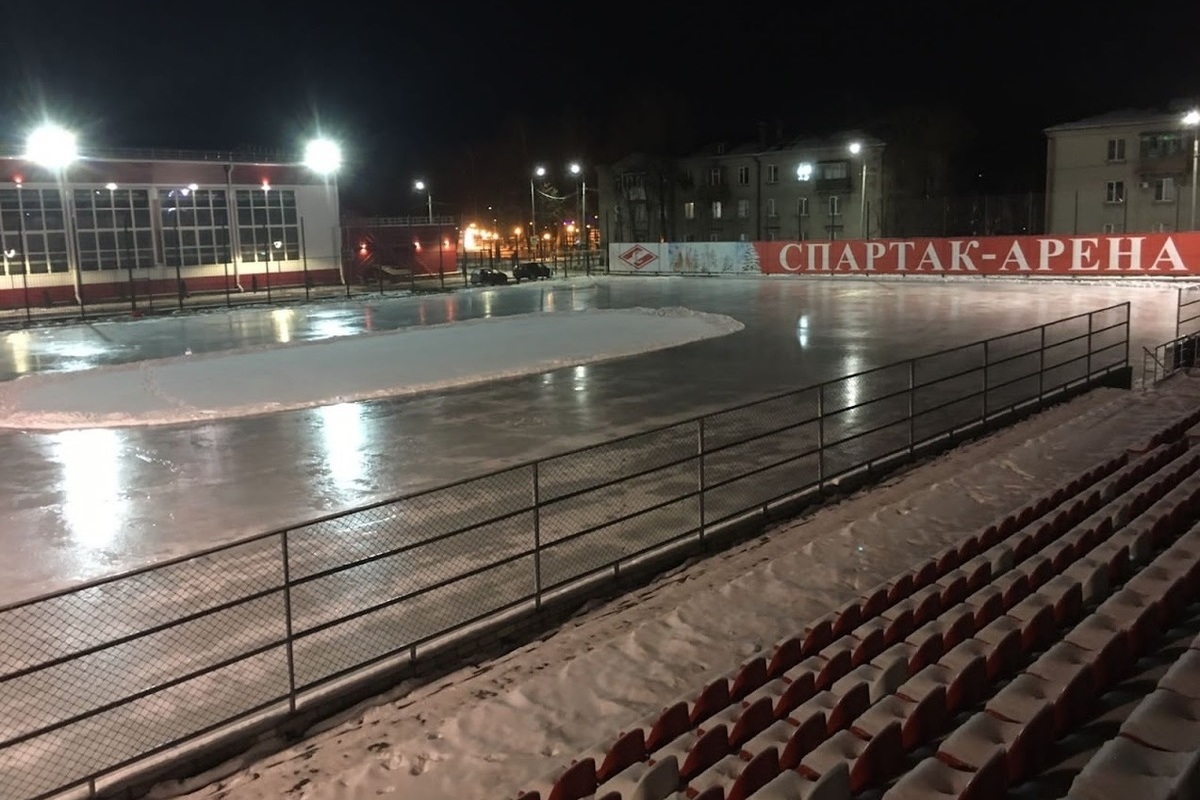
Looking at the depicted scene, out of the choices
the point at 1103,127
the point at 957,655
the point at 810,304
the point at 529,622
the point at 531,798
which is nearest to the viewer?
the point at 531,798

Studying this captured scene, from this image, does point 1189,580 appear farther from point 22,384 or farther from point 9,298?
point 9,298

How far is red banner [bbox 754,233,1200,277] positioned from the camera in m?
42.7

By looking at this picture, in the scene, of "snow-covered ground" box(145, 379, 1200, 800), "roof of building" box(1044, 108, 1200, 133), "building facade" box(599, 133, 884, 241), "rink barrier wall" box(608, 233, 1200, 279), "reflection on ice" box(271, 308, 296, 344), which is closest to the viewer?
"snow-covered ground" box(145, 379, 1200, 800)

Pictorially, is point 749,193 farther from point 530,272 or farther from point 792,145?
point 530,272

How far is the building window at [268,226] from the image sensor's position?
56.4m

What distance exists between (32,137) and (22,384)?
1220 inches

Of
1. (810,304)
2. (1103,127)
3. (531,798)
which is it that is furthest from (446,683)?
(1103,127)

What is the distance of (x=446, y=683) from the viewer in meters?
6.66

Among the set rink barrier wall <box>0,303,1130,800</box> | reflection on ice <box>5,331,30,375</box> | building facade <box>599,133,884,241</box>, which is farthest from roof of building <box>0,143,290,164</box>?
rink barrier wall <box>0,303,1130,800</box>

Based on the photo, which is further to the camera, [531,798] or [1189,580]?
[1189,580]

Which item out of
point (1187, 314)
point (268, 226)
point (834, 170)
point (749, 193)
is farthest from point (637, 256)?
point (1187, 314)

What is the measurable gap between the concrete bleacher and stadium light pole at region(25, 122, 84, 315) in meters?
38.7

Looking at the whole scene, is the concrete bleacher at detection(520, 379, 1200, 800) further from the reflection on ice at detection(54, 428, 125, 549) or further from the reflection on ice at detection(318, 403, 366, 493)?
the reflection on ice at detection(54, 428, 125, 549)

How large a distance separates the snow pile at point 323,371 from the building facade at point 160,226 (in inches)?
847
